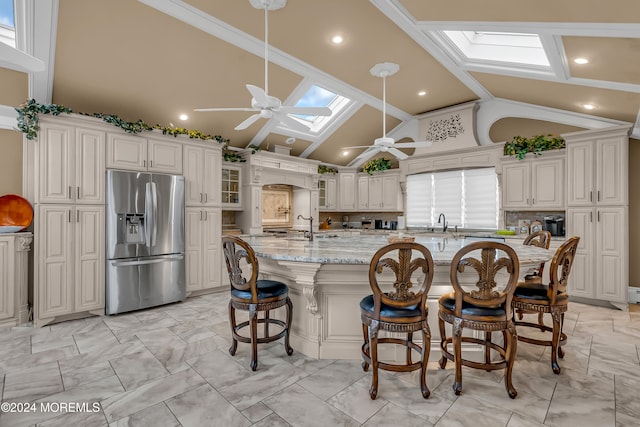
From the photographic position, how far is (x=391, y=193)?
6977 millimetres

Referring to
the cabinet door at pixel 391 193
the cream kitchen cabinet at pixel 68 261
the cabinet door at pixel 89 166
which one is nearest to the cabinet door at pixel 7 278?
the cream kitchen cabinet at pixel 68 261

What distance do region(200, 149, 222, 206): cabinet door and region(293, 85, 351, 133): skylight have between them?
1.59 meters

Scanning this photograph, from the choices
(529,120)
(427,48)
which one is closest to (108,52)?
(427,48)

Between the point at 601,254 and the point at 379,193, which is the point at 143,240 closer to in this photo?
the point at 379,193

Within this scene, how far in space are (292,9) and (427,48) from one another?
5.70ft

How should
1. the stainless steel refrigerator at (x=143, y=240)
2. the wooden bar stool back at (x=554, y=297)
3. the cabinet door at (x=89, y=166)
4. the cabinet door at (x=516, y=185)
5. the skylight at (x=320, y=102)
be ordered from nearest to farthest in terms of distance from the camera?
the wooden bar stool back at (x=554, y=297)
the cabinet door at (x=89, y=166)
the stainless steel refrigerator at (x=143, y=240)
the cabinet door at (x=516, y=185)
the skylight at (x=320, y=102)

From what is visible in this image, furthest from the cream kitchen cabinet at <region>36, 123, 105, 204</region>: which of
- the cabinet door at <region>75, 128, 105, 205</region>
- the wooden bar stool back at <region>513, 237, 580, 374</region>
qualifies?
the wooden bar stool back at <region>513, 237, 580, 374</region>

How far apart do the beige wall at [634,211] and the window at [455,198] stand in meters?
1.72

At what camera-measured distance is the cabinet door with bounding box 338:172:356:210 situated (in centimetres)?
759

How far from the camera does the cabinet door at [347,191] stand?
7.59m

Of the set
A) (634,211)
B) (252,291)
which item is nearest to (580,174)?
(634,211)

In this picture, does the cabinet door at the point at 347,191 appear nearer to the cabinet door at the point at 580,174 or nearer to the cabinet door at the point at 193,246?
the cabinet door at the point at 193,246

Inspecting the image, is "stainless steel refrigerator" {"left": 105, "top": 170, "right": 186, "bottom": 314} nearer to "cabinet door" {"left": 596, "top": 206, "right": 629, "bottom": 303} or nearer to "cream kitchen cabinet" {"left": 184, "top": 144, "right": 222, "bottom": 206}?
"cream kitchen cabinet" {"left": 184, "top": 144, "right": 222, "bottom": 206}

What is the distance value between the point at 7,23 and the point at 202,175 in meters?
2.55
